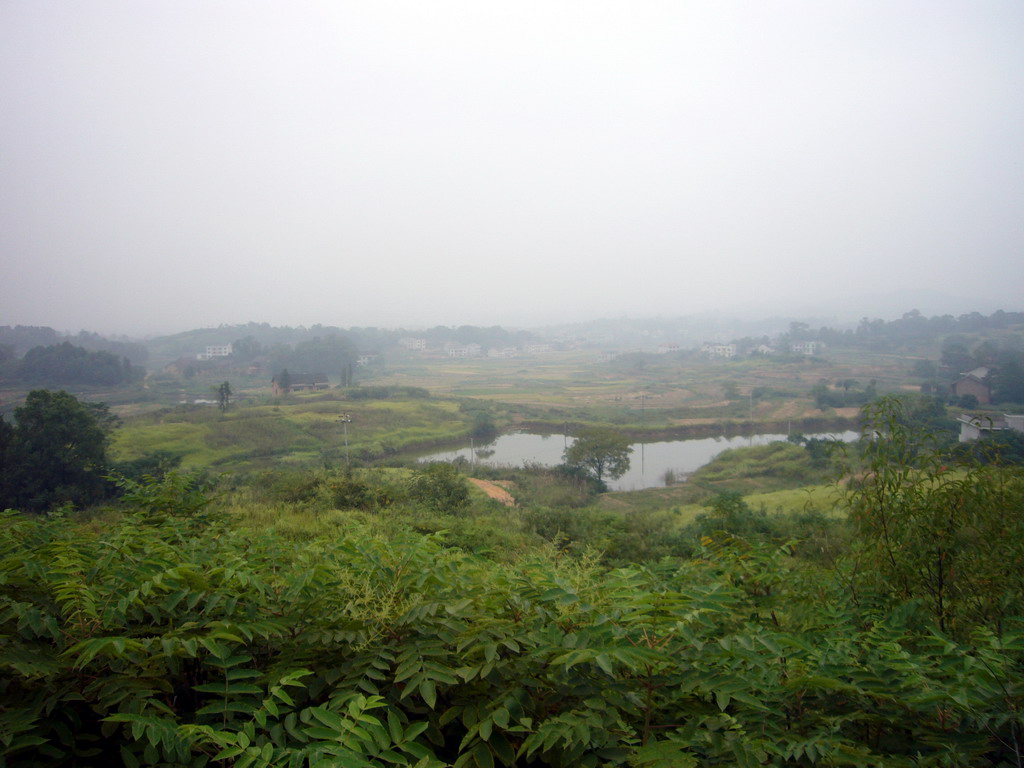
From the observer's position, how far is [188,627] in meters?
1.52

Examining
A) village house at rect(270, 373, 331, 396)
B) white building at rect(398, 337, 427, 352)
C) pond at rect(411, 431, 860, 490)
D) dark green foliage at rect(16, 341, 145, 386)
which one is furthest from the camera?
white building at rect(398, 337, 427, 352)

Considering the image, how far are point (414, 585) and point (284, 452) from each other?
2114cm

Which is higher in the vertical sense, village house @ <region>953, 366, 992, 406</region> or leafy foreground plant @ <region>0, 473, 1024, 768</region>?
leafy foreground plant @ <region>0, 473, 1024, 768</region>

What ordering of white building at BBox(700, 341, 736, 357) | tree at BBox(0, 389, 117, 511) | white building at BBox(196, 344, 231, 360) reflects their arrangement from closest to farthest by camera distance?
tree at BBox(0, 389, 117, 511), white building at BBox(196, 344, 231, 360), white building at BBox(700, 341, 736, 357)

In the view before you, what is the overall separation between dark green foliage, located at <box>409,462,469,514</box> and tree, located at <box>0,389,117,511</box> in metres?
5.71

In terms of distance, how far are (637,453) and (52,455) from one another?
74.3 feet

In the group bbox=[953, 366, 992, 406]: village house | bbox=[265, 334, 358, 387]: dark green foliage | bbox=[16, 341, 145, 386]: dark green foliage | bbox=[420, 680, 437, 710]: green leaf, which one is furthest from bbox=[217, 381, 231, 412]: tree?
bbox=[953, 366, 992, 406]: village house

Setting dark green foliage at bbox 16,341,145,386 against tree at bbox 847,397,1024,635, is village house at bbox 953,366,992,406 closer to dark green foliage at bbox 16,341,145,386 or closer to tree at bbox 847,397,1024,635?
tree at bbox 847,397,1024,635

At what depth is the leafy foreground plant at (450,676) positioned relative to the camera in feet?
4.22

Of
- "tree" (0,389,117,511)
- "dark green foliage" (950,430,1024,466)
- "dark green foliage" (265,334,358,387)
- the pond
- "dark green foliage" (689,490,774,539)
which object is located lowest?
the pond

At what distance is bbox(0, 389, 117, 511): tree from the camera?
958cm

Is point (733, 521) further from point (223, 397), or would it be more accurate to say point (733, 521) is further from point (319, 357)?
point (319, 357)

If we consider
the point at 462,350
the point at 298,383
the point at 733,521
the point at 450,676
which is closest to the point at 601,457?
the point at 733,521

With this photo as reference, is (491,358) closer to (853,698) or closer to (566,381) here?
(566,381)
